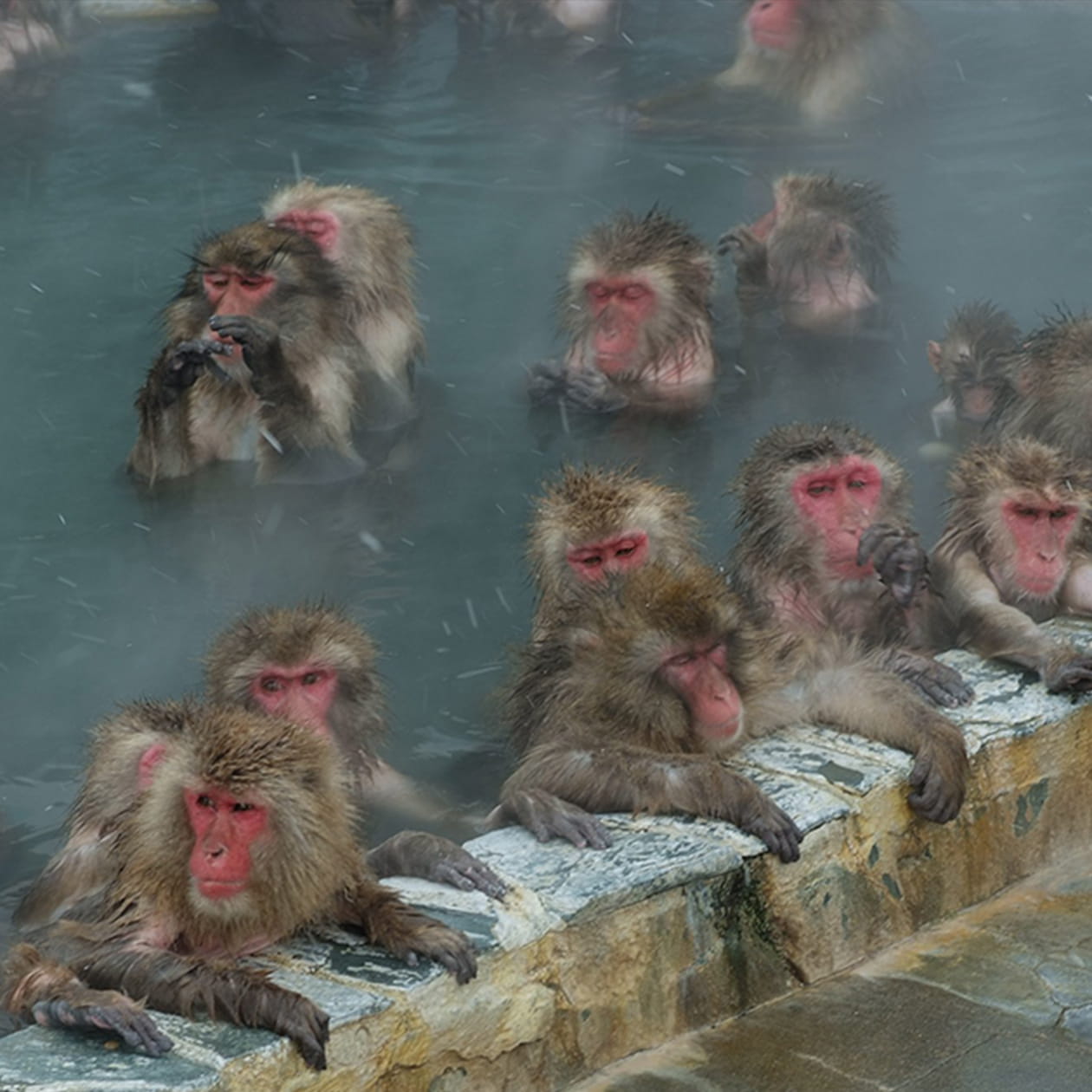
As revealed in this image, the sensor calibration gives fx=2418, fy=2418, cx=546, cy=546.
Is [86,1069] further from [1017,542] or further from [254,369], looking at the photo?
[254,369]

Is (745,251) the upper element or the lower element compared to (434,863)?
upper

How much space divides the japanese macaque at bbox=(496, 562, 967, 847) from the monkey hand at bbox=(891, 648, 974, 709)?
0.07m

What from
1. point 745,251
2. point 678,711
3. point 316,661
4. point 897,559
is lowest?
point 678,711

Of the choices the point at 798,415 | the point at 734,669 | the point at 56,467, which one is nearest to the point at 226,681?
the point at 734,669

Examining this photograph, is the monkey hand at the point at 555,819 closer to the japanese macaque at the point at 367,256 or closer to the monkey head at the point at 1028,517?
the monkey head at the point at 1028,517

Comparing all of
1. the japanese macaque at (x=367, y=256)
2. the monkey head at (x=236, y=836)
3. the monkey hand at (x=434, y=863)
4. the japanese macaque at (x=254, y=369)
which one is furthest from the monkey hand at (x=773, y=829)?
the japanese macaque at (x=367, y=256)

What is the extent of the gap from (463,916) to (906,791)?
4.16ft

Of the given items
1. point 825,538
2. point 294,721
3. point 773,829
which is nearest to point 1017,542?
point 825,538

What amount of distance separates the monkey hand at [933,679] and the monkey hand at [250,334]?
11.0 feet

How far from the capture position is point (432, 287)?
12312 mm

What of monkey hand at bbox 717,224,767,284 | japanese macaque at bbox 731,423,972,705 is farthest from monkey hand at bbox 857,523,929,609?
monkey hand at bbox 717,224,767,284

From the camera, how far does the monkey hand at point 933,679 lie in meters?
6.06

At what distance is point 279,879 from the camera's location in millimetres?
4711

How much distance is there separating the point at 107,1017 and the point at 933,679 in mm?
2563
